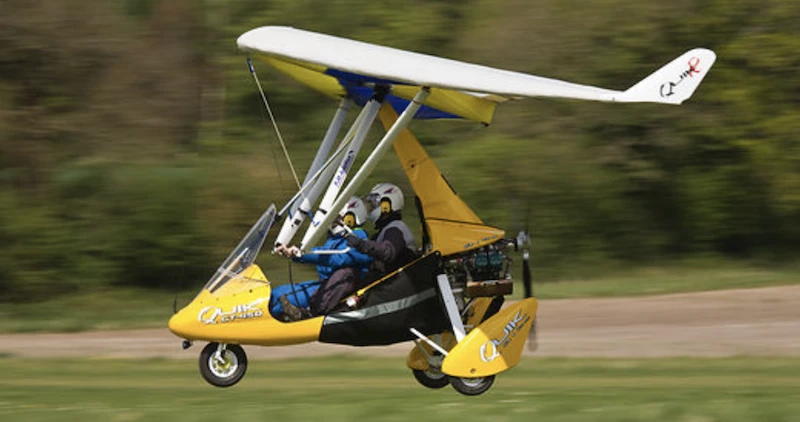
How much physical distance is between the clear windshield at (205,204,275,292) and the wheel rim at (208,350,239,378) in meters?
0.69

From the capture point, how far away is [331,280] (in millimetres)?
11648

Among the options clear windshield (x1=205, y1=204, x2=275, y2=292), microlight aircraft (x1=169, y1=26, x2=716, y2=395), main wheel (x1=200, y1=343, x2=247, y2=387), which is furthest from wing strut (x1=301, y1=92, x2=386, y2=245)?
main wheel (x1=200, y1=343, x2=247, y2=387)

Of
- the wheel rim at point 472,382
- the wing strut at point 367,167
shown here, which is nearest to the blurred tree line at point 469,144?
the wheel rim at point 472,382

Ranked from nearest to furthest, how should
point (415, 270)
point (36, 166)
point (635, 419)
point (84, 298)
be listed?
point (635, 419)
point (415, 270)
point (84, 298)
point (36, 166)

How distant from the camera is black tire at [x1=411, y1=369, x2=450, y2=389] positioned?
41.9 feet

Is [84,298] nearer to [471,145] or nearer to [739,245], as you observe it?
[471,145]

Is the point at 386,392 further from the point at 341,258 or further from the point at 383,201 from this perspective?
the point at 383,201

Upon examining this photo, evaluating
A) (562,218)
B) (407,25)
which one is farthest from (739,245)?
(407,25)

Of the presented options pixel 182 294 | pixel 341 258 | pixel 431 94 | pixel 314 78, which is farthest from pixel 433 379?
pixel 182 294

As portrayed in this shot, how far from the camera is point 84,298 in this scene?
1981cm

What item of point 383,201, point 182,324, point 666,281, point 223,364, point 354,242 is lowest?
point 223,364

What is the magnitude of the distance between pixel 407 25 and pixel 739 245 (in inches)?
269

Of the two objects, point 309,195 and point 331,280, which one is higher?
point 309,195

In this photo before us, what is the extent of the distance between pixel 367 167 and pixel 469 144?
1001 centimetres
